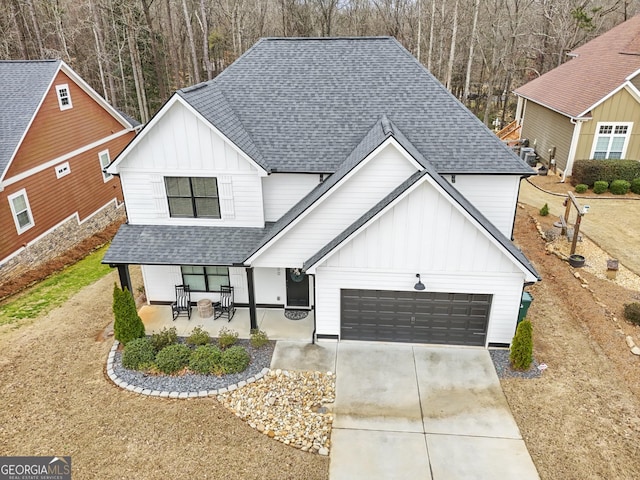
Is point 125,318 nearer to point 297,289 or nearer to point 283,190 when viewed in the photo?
point 297,289

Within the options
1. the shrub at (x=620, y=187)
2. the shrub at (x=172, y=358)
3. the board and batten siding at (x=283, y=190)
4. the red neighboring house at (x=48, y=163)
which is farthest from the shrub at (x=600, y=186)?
the red neighboring house at (x=48, y=163)

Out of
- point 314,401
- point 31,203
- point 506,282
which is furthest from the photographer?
point 31,203

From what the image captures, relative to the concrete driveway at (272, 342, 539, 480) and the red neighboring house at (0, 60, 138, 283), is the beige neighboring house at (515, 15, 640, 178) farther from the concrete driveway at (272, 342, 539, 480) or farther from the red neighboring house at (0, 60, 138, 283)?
the red neighboring house at (0, 60, 138, 283)

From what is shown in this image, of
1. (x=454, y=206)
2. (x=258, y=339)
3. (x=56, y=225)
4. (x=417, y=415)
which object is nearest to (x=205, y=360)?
(x=258, y=339)

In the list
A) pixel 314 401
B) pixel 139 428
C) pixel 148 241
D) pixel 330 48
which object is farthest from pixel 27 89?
pixel 314 401

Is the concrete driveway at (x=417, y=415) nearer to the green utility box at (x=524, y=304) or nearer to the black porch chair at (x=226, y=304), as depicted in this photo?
the green utility box at (x=524, y=304)

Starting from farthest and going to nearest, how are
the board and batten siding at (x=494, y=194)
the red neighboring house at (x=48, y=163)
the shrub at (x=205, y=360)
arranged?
the red neighboring house at (x=48, y=163)
the board and batten siding at (x=494, y=194)
the shrub at (x=205, y=360)

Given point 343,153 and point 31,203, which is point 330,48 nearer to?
point 343,153
